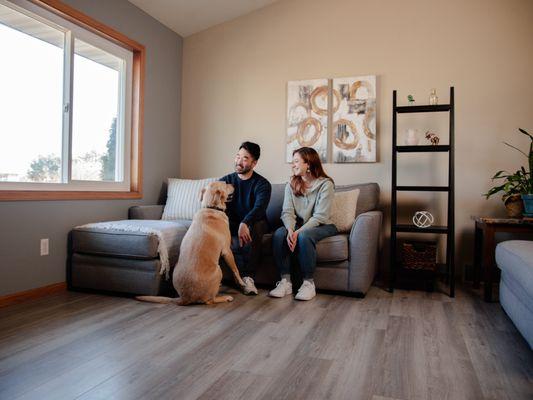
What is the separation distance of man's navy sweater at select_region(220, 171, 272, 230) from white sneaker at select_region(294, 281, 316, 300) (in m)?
0.61

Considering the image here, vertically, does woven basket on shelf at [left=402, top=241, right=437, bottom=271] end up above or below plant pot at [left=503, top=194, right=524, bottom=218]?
below

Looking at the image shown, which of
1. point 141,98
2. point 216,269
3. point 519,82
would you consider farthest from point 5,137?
point 519,82

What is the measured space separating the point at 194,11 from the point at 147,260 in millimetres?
2361

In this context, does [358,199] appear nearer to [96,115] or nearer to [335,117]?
[335,117]

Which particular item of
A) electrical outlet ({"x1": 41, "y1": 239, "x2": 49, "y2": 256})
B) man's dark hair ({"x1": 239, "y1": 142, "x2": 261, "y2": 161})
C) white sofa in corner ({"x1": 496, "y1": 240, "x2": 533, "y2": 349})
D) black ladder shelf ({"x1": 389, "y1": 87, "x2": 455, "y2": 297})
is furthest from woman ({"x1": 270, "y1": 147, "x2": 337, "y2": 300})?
electrical outlet ({"x1": 41, "y1": 239, "x2": 49, "y2": 256})

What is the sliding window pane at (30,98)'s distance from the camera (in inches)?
97.3

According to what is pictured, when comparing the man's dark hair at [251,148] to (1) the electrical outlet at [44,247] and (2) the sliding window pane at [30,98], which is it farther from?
(1) the electrical outlet at [44,247]

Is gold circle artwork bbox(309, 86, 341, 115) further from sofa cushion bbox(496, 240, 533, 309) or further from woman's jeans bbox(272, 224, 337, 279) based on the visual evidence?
sofa cushion bbox(496, 240, 533, 309)

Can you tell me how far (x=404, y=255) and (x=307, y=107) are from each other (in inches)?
61.6

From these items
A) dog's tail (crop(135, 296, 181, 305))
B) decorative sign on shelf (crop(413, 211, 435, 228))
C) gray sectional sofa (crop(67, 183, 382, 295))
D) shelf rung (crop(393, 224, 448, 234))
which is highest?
decorative sign on shelf (crop(413, 211, 435, 228))

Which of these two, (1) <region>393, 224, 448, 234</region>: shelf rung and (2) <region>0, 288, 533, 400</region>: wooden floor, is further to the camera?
(1) <region>393, 224, 448, 234</region>: shelf rung

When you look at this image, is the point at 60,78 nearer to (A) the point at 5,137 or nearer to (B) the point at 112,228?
(A) the point at 5,137

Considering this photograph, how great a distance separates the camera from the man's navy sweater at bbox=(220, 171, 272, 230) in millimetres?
2979

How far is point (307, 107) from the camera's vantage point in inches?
144
